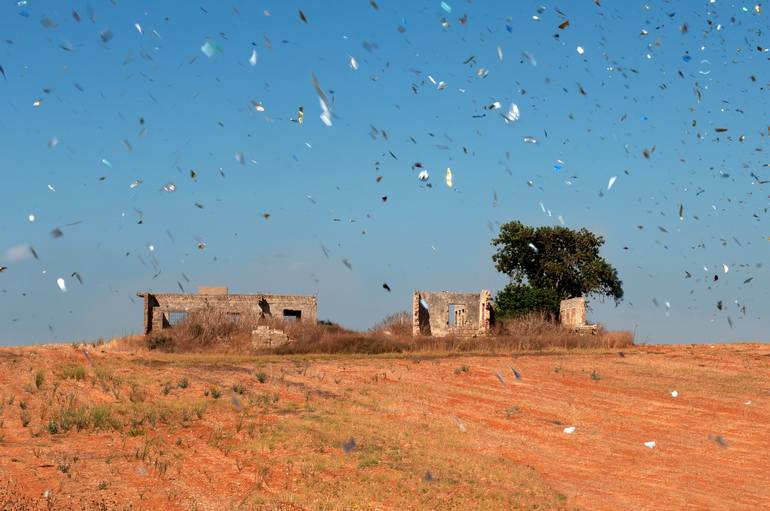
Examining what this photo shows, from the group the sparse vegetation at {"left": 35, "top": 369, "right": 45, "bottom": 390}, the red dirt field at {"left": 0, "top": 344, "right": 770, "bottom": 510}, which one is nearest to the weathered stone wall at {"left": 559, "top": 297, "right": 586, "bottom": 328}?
the red dirt field at {"left": 0, "top": 344, "right": 770, "bottom": 510}

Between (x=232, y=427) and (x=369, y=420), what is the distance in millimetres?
3090

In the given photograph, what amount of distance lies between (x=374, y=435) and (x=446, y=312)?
29824mm

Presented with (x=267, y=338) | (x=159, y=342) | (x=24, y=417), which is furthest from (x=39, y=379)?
(x=159, y=342)

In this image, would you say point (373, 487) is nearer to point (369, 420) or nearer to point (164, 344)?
point (369, 420)

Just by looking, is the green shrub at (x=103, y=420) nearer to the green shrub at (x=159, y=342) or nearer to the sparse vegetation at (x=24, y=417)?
the sparse vegetation at (x=24, y=417)

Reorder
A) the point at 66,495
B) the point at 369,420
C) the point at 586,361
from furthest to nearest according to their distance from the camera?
the point at 586,361, the point at 369,420, the point at 66,495

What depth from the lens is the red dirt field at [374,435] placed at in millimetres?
13250

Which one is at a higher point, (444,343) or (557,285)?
(557,285)

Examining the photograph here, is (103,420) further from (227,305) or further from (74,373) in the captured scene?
(227,305)

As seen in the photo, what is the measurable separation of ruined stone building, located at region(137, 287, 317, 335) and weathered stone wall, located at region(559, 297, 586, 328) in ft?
50.0

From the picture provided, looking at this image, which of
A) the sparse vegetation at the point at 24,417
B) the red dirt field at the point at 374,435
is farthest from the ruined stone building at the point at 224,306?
the sparse vegetation at the point at 24,417

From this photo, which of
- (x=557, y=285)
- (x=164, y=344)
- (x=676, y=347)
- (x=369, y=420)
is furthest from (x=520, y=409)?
(x=557, y=285)

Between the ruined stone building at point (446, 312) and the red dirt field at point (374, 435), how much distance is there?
1790 cm

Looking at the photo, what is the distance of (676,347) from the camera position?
36562 mm
